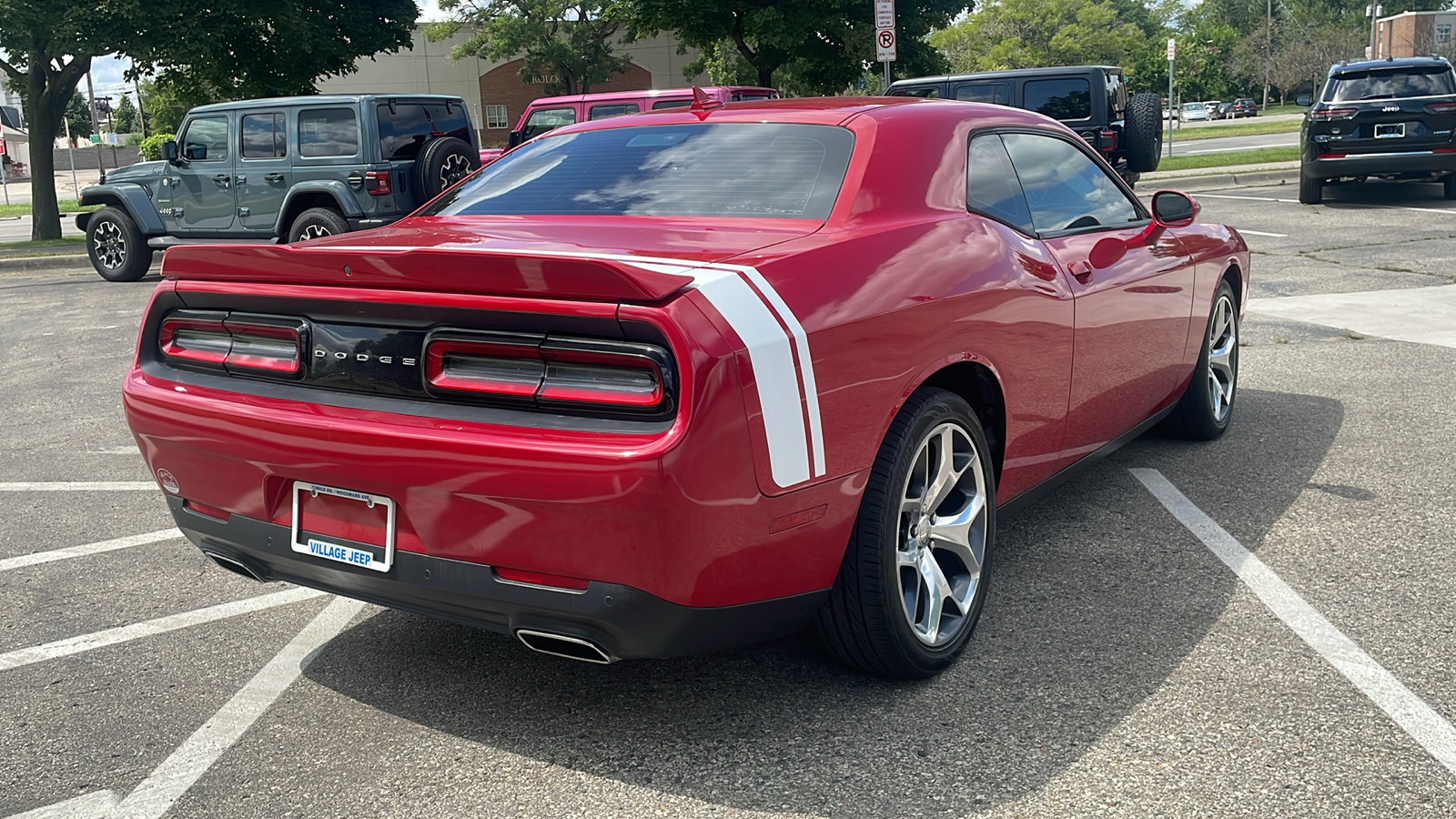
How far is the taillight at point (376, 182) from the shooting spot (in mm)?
12773

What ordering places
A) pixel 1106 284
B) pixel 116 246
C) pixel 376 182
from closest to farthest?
1. pixel 1106 284
2. pixel 376 182
3. pixel 116 246

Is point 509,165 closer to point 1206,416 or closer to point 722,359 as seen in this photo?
point 722,359

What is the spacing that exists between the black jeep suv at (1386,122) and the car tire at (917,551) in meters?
14.3

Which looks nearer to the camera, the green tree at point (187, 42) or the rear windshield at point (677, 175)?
the rear windshield at point (677, 175)

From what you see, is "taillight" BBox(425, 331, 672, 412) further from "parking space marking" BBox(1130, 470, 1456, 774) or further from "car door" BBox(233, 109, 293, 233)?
"car door" BBox(233, 109, 293, 233)

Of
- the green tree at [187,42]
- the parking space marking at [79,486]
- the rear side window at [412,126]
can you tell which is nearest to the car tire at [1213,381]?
the parking space marking at [79,486]

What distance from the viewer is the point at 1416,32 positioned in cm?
7744

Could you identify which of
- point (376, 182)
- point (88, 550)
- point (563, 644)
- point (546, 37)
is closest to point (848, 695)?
point (563, 644)

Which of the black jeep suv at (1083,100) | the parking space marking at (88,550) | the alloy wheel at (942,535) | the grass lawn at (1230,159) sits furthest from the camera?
the grass lawn at (1230,159)

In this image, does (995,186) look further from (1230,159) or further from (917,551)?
(1230,159)

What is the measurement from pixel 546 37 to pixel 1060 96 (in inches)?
1655

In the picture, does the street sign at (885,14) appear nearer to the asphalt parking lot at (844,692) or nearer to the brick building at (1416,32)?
the asphalt parking lot at (844,692)

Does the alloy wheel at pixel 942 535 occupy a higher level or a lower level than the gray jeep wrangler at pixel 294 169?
lower

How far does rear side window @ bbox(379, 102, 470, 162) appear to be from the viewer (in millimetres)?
12984
